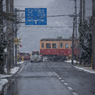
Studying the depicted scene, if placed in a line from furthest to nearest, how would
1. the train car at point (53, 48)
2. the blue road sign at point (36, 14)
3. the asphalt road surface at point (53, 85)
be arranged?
the train car at point (53, 48)
the blue road sign at point (36, 14)
the asphalt road surface at point (53, 85)

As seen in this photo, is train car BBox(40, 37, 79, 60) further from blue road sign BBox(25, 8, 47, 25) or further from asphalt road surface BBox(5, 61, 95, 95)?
asphalt road surface BBox(5, 61, 95, 95)

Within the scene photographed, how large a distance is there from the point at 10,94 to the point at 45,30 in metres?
126

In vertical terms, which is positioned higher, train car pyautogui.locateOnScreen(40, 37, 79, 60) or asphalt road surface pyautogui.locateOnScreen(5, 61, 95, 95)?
train car pyautogui.locateOnScreen(40, 37, 79, 60)

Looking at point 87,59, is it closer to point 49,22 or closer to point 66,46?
point 66,46

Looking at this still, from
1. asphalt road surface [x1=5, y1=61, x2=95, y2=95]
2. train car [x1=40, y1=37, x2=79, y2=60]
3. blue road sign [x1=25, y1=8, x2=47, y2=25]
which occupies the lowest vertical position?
asphalt road surface [x1=5, y1=61, x2=95, y2=95]

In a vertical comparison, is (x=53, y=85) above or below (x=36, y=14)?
below

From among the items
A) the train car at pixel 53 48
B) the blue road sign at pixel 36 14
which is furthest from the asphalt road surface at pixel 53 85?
the train car at pixel 53 48

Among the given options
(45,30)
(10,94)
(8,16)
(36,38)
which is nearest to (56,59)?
(8,16)

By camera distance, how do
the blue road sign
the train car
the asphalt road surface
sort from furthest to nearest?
the train car, the blue road sign, the asphalt road surface

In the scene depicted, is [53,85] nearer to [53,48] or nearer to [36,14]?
[36,14]

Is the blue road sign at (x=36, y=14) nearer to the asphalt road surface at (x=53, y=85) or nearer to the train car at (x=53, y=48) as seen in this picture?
the asphalt road surface at (x=53, y=85)

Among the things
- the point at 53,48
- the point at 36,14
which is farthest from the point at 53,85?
the point at 53,48

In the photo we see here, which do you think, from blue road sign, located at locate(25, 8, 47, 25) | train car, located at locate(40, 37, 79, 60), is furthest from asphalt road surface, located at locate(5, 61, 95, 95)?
train car, located at locate(40, 37, 79, 60)

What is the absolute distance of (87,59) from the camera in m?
27.8
